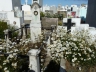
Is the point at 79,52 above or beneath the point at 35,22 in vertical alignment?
beneath

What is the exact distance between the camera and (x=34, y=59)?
3145 millimetres

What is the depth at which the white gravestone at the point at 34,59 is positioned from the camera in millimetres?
3076

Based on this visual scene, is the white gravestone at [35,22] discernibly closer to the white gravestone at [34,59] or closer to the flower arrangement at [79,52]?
the flower arrangement at [79,52]

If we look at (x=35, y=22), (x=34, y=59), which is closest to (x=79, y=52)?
(x=34, y=59)

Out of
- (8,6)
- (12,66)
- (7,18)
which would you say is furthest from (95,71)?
(8,6)

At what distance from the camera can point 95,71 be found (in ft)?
11.7

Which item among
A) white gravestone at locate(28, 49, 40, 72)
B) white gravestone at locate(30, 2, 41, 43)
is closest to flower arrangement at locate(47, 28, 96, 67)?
white gravestone at locate(28, 49, 40, 72)

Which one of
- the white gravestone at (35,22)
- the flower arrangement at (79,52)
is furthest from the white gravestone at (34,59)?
the white gravestone at (35,22)

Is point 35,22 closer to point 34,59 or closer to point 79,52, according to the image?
point 79,52

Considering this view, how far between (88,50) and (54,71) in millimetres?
1460

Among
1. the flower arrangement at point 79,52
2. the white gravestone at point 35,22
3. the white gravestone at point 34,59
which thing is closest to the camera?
the white gravestone at point 34,59

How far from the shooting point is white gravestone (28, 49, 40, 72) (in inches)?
121

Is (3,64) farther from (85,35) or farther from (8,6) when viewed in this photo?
(8,6)

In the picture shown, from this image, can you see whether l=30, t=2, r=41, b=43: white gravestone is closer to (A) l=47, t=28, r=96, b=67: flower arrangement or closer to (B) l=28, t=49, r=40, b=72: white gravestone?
(A) l=47, t=28, r=96, b=67: flower arrangement
